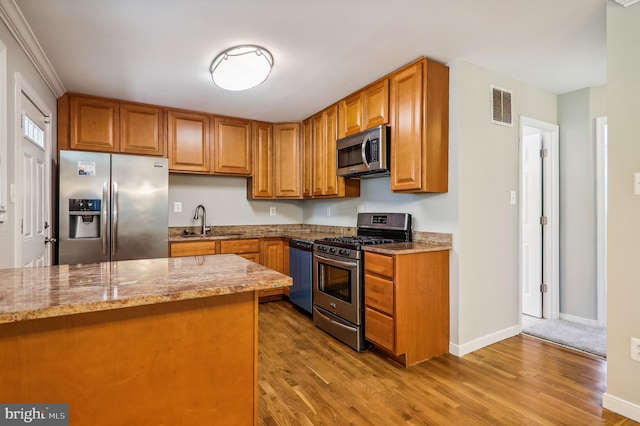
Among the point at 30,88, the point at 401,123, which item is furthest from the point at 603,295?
the point at 30,88

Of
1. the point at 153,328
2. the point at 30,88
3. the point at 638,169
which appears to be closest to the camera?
the point at 153,328

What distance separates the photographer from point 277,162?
4.37m

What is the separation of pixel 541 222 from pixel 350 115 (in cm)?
227

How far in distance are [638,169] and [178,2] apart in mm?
2674

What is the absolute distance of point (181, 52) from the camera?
7.98 ft

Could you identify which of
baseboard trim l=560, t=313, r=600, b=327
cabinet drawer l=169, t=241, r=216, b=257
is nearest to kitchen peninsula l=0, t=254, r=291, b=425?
cabinet drawer l=169, t=241, r=216, b=257

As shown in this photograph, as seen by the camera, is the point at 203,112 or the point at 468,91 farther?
the point at 203,112

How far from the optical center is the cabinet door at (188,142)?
3.76 metres

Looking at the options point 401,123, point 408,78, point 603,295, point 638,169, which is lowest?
Answer: point 603,295

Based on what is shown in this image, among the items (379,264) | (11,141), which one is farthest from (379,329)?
(11,141)

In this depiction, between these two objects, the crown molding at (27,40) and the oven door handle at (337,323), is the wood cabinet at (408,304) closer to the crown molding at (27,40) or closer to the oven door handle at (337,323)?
the oven door handle at (337,323)

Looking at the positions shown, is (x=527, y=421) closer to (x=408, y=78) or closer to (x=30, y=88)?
(x=408, y=78)

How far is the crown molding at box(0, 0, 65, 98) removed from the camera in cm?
187

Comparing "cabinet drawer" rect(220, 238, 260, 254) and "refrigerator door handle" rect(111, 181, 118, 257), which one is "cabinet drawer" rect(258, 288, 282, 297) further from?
"refrigerator door handle" rect(111, 181, 118, 257)
